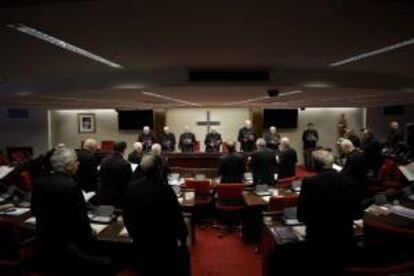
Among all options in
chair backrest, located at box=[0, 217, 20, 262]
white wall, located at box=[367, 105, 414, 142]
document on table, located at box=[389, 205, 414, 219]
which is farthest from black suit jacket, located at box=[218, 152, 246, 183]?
white wall, located at box=[367, 105, 414, 142]

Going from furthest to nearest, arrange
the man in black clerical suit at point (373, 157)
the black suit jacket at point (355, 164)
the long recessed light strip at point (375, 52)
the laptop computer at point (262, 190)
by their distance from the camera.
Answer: the man in black clerical suit at point (373, 157) < the black suit jacket at point (355, 164) < the laptop computer at point (262, 190) < the long recessed light strip at point (375, 52)

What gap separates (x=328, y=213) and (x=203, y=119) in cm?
1238

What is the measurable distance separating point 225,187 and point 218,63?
2284 mm

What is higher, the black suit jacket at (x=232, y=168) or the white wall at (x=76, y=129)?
the white wall at (x=76, y=129)

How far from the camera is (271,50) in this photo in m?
4.00

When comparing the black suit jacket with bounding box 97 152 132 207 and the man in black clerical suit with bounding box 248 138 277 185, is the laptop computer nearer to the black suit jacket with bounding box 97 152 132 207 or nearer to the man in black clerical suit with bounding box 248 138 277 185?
the man in black clerical suit with bounding box 248 138 277 185

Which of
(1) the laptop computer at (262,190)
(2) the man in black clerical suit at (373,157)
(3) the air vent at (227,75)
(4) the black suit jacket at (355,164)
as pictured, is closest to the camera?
(3) the air vent at (227,75)

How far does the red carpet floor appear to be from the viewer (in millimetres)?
5021

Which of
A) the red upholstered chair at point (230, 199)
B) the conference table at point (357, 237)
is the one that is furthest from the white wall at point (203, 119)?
the conference table at point (357, 237)

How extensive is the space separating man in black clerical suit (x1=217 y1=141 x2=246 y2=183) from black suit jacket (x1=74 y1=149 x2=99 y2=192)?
237 centimetres

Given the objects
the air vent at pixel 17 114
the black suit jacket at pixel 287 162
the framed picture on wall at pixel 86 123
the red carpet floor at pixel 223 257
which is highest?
the air vent at pixel 17 114

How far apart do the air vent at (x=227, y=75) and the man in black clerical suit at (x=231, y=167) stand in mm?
1805

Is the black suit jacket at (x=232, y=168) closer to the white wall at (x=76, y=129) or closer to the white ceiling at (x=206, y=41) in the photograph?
the white ceiling at (x=206, y=41)

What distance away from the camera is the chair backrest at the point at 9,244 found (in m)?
3.46
